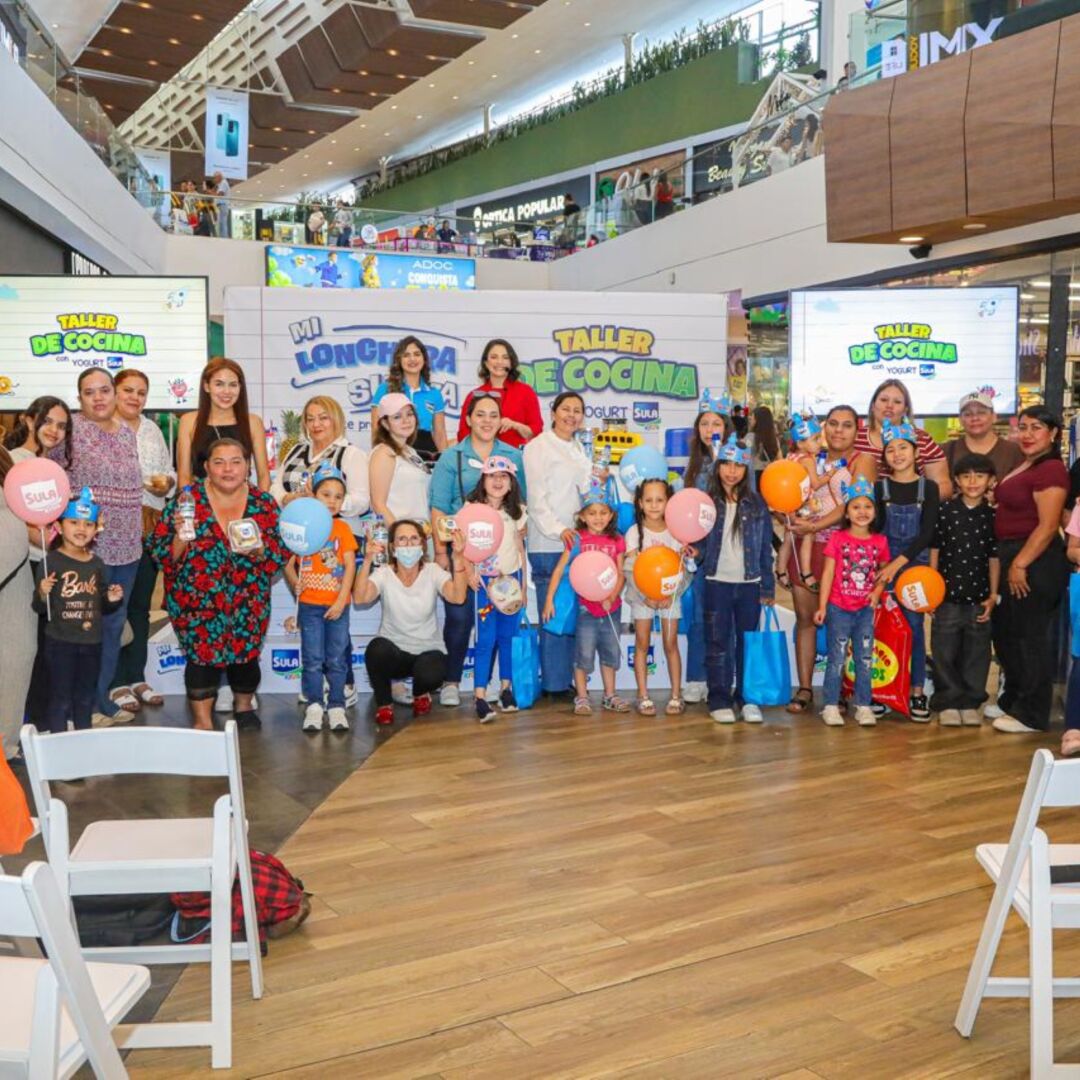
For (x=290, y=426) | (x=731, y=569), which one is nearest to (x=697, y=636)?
(x=731, y=569)

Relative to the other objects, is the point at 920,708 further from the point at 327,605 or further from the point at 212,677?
the point at 212,677

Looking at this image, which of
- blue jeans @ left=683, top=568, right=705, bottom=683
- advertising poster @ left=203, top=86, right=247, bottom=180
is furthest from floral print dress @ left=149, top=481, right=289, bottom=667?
advertising poster @ left=203, top=86, right=247, bottom=180

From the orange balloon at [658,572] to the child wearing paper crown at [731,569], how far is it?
244 millimetres

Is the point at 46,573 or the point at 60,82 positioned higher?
the point at 60,82

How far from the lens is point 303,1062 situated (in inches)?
103

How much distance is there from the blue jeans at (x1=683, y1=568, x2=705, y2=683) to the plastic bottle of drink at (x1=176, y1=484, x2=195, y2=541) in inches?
92.0

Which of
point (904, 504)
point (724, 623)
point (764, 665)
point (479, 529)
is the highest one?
point (904, 504)

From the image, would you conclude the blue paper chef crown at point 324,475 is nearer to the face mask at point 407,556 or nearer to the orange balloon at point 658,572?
the face mask at point 407,556

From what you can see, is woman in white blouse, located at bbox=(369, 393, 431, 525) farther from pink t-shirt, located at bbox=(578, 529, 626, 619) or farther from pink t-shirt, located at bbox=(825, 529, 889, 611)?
pink t-shirt, located at bbox=(825, 529, 889, 611)

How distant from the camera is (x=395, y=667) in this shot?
570cm

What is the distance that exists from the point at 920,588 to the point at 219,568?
315 cm

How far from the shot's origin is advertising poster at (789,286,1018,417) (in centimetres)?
676

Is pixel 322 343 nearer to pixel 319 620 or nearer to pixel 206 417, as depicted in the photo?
pixel 206 417

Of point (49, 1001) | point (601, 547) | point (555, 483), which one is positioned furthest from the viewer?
point (555, 483)
